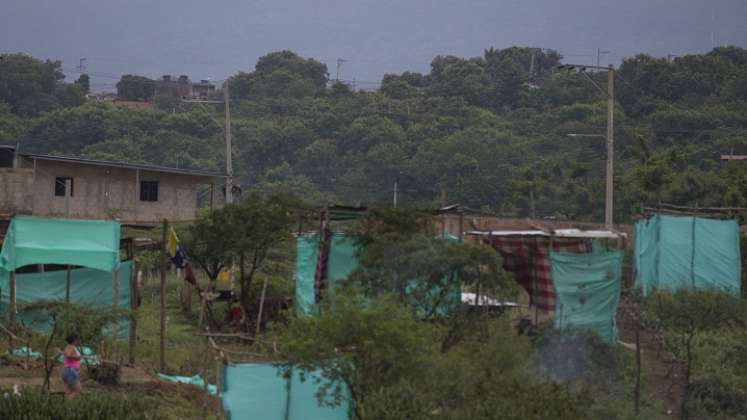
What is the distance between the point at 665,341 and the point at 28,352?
1193cm

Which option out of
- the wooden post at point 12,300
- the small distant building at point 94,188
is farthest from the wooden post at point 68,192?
the wooden post at point 12,300

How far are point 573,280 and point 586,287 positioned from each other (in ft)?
0.89

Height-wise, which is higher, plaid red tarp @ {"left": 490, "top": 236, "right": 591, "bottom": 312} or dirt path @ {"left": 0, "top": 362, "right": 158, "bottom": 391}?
plaid red tarp @ {"left": 490, "top": 236, "right": 591, "bottom": 312}

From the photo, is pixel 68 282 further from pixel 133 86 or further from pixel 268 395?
pixel 133 86

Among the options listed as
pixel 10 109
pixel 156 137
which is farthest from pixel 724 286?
pixel 10 109

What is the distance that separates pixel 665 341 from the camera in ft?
76.0

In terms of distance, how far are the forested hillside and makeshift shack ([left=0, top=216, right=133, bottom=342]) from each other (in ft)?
73.4

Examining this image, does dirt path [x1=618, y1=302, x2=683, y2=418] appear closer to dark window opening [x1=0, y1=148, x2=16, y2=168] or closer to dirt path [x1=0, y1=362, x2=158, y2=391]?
dirt path [x1=0, y1=362, x2=158, y2=391]

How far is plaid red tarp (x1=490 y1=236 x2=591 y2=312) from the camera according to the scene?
2253 cm

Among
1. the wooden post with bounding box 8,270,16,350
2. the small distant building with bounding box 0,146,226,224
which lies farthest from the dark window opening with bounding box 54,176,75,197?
the wooden post with bounding box 8,270,16,350

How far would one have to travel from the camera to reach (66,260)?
2245 centimetres

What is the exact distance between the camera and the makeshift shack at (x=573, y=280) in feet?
72.5

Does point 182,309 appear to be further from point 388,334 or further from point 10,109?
point 10,109

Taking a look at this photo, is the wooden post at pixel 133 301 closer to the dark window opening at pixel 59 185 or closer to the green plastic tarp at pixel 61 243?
the green plastic tarp at pixel 61 243
